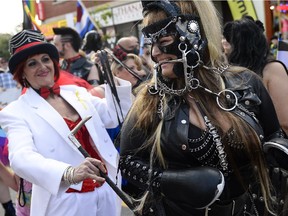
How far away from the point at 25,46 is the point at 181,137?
1316mm

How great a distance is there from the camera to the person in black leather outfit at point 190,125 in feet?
5.13

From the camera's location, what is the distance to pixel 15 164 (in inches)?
82.5

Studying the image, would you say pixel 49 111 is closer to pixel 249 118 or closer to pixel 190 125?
pixel 190 125

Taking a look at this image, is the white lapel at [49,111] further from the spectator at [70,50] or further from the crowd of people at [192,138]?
the spectator at [70,50]

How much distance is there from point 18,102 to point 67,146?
0.41 meters

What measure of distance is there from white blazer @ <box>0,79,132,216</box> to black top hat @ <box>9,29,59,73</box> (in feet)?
0.69

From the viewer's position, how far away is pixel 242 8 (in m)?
10.8

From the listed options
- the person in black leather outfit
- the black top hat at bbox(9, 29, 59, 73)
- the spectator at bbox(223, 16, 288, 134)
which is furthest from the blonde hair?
the spectator at bbox(223, 16, 288, 134)

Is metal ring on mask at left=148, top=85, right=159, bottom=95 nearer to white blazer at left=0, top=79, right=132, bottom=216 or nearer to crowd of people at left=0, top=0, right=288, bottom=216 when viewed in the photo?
crowd of people at left=0, top=0, right=288, bottom=216

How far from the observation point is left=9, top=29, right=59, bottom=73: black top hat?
239cm

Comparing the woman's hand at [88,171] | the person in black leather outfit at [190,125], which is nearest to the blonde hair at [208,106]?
the person in black leather outfit at [190,125]

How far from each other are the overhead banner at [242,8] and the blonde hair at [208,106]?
9.33 metres

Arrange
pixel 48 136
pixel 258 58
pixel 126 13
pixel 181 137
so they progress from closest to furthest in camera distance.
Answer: pixel 181 137 < pixel 48 136 < pixel 258 58 < pixel 126 13

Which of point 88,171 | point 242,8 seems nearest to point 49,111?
point 88,171
